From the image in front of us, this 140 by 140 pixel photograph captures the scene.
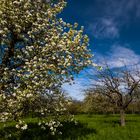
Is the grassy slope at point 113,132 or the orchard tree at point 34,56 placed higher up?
the orchard tree at point 34,56

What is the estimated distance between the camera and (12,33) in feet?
72.9

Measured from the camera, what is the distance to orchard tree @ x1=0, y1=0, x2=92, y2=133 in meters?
19.9

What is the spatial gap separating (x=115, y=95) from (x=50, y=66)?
25.6 metres

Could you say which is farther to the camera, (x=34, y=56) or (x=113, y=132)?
(x=113, y=132)

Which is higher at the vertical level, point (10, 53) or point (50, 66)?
point (10, 53)

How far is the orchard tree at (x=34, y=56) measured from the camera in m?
19.9

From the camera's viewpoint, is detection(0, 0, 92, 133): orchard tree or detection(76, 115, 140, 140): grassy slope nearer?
detection(0, 0, 92, 133): orchard tree

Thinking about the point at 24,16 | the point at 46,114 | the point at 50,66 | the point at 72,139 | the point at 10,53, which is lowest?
the point at 72,139

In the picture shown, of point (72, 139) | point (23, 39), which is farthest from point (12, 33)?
point (72, 139)

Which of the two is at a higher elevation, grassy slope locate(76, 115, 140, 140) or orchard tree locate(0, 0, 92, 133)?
orchard tree locate(0, 0, 92, 133)

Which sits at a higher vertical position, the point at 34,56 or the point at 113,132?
the point at 34,56

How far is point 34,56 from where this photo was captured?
21.4 meters

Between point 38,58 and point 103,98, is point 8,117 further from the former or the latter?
point 103,98

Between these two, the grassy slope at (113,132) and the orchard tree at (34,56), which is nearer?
the orchard tree at (34,56)
